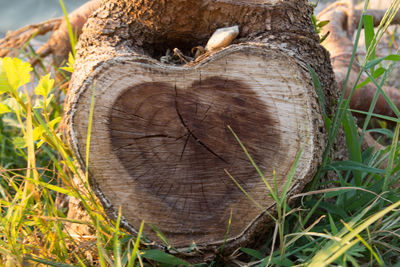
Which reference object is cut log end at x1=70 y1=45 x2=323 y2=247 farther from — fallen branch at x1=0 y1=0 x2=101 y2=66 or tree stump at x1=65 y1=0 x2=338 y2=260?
fallen branch at x1=0 y1=0 x2=101 y2=66

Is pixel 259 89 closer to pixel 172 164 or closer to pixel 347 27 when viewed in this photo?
pixel 172 164

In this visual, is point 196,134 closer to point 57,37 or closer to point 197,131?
point 197,131

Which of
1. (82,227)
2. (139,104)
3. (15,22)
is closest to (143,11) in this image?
(139,104)

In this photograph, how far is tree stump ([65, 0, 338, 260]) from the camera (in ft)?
3.24

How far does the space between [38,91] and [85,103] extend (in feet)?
0.68

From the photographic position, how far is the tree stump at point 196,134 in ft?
3.24

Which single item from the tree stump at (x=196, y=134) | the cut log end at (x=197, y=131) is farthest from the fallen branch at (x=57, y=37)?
the cut log end at (x=197, y=131)

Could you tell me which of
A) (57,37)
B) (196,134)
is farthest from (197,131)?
(57,37)

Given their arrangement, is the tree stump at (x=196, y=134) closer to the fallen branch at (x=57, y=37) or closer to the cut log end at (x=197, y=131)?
the cut log end at (x=197, y=131)

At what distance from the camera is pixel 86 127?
38.9 inches

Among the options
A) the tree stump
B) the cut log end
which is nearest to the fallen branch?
the tree stump

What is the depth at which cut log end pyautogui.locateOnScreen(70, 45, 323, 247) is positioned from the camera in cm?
99

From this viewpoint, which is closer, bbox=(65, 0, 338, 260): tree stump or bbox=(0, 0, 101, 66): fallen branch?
bbox=(65, 0, 338, 260): tree stump

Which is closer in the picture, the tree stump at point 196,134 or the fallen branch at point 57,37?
the tree stump at point 196,134
